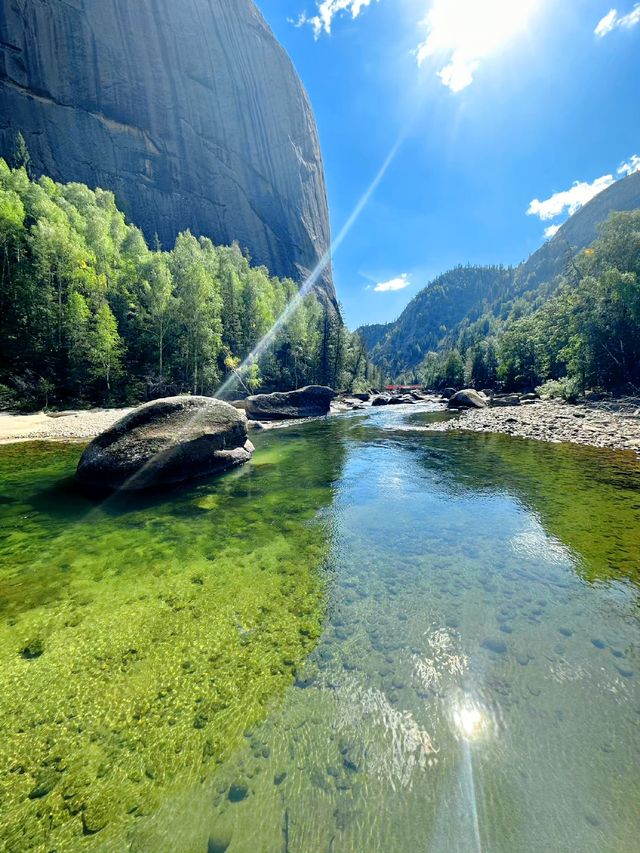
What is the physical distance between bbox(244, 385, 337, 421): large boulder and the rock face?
2681 inches

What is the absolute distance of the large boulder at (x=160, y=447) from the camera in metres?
10.7

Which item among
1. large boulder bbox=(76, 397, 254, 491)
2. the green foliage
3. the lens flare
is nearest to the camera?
the lens flare

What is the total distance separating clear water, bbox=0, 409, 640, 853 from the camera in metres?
2.62

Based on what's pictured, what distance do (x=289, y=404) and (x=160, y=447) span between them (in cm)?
2332

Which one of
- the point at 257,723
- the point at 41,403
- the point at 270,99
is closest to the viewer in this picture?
the point at 257,723

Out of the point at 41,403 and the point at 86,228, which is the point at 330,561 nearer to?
the point at 41,403

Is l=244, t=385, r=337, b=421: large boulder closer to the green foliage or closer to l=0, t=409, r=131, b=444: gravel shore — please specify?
l=0, t=409, r=131, b=444: gravel shore

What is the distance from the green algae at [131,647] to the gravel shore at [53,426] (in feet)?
40.9

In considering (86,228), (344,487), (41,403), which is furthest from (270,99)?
(344,487)

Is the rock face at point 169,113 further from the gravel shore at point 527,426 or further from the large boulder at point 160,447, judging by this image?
the large boulder at point 160,447

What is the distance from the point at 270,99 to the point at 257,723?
155m

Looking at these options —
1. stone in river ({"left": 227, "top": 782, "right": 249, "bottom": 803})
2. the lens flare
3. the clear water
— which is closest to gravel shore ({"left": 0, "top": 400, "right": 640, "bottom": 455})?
the clear water

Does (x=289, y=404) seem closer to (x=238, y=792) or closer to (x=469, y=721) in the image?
(x=469, y=721)

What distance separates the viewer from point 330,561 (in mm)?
6805
